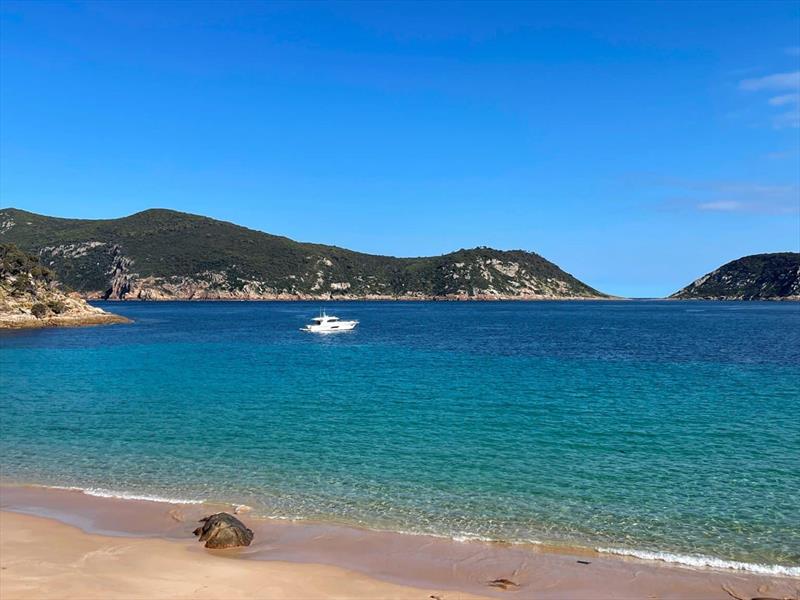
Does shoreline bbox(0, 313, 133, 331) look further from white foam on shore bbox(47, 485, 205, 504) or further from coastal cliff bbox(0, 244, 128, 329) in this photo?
white foam on shore bbox(47, 485, 205, 504)

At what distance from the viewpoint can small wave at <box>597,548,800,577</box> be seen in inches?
545

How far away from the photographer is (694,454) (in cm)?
2386

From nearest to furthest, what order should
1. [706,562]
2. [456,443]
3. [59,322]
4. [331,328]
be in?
[706,562]
[456,443]
[59,322]
[331,328]

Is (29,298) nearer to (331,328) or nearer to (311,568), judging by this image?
(331,328)

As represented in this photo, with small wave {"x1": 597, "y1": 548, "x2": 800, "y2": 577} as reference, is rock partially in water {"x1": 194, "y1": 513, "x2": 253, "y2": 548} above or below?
below

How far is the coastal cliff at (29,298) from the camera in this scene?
95.5 metres

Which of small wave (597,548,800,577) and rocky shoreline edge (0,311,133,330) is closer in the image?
small wave (597,548,800,577)

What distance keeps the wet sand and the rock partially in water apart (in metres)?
0.28

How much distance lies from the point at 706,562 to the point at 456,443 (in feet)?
41.3

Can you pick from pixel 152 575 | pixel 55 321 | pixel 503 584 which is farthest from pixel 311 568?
pixel 55 321

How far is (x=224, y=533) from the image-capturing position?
1511 cm

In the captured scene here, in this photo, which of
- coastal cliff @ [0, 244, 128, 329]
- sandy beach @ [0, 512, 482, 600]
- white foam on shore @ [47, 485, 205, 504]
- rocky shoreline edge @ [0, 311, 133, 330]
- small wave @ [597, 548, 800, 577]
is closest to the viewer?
sandy beach @ [0, 512, 482, 600]

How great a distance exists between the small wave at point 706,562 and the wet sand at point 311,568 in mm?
316

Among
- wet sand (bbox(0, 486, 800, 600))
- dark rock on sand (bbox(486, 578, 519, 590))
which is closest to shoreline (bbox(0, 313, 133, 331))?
wet sand (bbox(0, 486, 800, 600))
